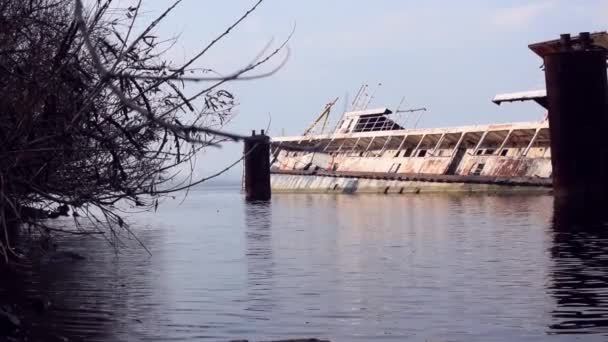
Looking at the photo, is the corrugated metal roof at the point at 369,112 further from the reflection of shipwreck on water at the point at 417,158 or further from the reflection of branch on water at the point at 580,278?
the reflection of branch on water at the point at 580,278

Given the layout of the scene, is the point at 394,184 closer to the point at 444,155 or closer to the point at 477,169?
the point at 444,155

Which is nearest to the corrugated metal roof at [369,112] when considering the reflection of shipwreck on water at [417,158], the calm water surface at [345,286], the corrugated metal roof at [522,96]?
the reflection of shipwreck on water at [417,158]

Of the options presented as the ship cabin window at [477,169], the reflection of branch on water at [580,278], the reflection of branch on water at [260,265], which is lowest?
the reflection of branch on water at [260,265]

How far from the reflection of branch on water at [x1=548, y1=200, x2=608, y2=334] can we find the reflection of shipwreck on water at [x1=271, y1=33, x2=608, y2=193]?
64.1 feet

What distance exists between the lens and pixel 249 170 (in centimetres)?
5138

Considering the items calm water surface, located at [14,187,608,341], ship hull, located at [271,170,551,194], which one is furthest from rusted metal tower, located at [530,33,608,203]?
ship hull, located at [271,170,551,194]

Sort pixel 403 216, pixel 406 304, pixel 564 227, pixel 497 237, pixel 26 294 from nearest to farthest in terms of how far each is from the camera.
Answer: pixel 406 304, pixel 26 294, pixel 497 237, pixel 564 227, pixel 403 216

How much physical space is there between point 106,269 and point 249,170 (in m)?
34.0

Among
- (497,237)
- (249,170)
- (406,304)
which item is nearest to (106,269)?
(406,304)

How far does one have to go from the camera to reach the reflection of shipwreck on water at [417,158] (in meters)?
47.5

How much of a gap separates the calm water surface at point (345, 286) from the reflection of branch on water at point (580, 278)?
25 millimetres

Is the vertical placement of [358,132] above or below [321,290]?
above

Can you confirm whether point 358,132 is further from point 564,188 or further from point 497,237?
point 497,237

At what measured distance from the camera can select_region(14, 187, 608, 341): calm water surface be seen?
35.4 feet
